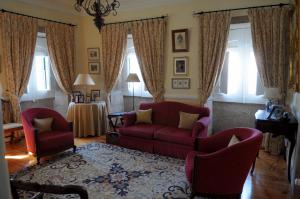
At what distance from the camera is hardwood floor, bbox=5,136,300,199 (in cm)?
297

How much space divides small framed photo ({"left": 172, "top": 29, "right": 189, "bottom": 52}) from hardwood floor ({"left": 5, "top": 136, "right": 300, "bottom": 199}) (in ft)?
8.46

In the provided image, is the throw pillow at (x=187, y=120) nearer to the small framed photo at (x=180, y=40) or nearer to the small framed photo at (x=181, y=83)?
the small framed photo at (x=181, y=83)

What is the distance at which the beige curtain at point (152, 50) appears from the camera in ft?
17.1

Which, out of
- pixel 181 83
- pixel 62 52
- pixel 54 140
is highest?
pixel 62 52

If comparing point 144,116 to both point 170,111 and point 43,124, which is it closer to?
point 170,111

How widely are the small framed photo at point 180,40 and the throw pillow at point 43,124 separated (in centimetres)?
293

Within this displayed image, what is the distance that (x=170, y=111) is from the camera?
4750mm

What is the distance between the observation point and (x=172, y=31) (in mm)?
5137

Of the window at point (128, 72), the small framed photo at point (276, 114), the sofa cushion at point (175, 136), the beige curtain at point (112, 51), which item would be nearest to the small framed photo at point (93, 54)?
the beige curtain at point (112, 51)

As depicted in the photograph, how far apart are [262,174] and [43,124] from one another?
375cm

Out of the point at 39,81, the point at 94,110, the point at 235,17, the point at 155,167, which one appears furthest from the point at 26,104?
the point at 235,17

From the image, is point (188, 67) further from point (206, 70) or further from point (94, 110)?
point (94, 110)

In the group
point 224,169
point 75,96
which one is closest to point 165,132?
point 224,169

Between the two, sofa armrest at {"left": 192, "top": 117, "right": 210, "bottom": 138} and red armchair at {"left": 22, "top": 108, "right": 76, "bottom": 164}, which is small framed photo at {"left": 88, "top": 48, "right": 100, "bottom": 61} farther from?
sofa armrest at {"left": 192, "top": 117, "right": 210, "bottom": 138}
